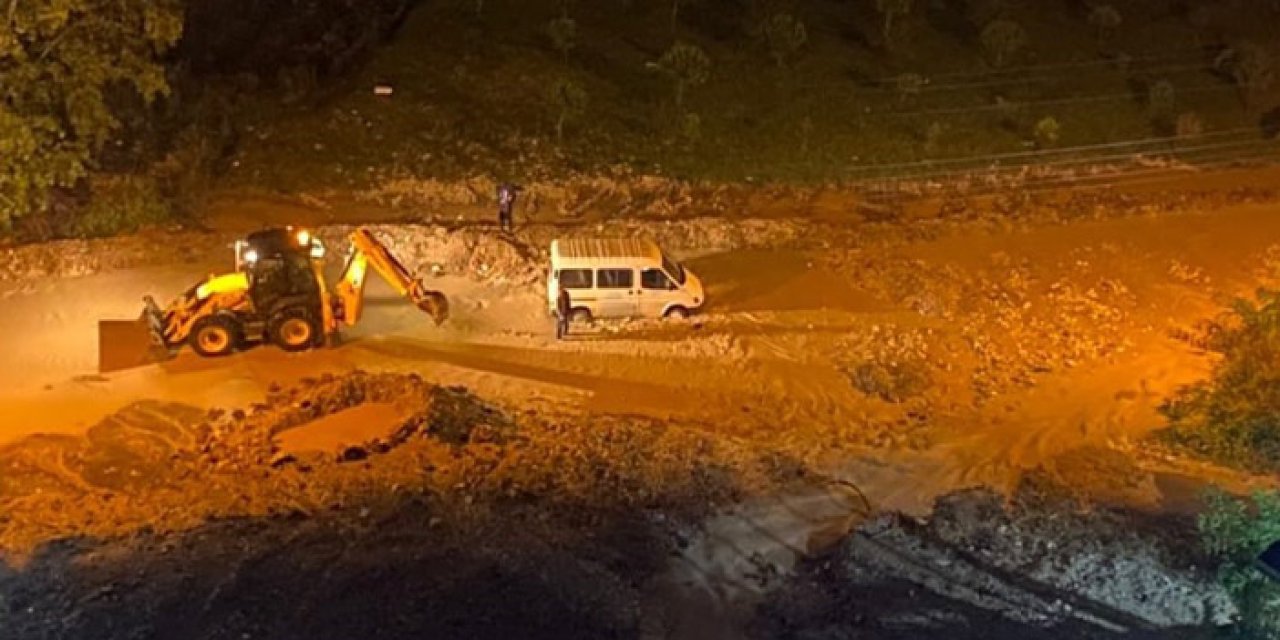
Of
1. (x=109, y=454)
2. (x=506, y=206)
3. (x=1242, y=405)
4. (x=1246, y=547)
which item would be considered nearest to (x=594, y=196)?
(x=506, y=206)

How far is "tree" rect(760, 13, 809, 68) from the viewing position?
35.5m

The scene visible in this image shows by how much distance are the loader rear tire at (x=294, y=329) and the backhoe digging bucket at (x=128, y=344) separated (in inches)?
66.4

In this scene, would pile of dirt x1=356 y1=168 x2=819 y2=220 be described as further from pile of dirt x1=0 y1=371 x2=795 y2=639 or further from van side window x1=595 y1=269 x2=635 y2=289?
pile of dirt x1=0 y1=371 x2=795 y2=639

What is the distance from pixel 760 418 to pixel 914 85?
52.0 feet

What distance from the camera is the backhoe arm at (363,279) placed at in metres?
22.8

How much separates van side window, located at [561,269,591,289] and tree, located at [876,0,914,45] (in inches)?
663

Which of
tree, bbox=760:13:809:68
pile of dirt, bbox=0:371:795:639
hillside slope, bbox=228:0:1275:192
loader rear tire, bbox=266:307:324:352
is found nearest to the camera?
pile of dirt, bbox=0:371:795:639

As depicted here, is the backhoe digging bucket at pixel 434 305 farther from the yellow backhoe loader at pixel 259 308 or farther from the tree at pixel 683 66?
the tree at pixel 683 66

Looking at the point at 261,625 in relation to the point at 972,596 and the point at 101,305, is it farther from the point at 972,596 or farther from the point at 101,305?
the point at 101,305

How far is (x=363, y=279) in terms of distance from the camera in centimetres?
2334

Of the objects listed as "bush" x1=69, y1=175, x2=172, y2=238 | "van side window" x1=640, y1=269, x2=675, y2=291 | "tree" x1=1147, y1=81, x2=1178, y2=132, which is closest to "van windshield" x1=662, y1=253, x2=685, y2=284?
"van side window" x1=640, y1=269, x2=675, y2=291

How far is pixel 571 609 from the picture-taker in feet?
54.6

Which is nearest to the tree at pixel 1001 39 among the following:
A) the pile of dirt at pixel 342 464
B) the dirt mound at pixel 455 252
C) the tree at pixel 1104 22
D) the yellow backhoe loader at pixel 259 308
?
the tree at pixel 1104 22

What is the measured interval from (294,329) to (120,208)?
6.53 m
